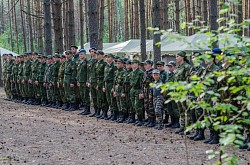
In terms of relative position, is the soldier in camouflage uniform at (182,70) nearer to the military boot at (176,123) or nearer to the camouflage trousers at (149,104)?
the military boot at (176,123)

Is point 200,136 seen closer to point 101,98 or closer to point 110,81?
point 110,81

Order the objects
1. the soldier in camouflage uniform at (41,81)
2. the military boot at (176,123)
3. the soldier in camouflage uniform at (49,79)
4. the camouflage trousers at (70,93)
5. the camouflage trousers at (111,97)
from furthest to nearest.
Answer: the soldier in camouflage uniform at (41,81)
the soldier in camouflage uniform at (49,79)
the camouflage trousers at (70,93)
the camouflage trousers at (111,97)
the military boot at (176,123)

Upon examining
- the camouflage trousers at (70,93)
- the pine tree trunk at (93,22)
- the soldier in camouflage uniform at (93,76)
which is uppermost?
the pine tree trunk at (93,22)

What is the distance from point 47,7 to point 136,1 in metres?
11.7

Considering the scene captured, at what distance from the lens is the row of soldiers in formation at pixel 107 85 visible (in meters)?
10.1

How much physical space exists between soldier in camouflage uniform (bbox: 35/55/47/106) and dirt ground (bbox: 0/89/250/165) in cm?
401

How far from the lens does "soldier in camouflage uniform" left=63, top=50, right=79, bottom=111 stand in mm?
15031

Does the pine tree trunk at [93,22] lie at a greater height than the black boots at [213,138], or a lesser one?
greater

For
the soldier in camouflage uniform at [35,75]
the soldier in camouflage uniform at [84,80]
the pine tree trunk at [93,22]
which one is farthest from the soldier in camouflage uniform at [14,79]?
the soldier in camouflage uniform at [84,80]

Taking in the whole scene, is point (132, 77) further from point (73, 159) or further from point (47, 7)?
point (47, 7)

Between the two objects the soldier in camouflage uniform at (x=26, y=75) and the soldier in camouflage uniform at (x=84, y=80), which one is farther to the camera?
the soldier in camouflage uniform at (x=26, y=75)

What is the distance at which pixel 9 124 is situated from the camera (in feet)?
40.3

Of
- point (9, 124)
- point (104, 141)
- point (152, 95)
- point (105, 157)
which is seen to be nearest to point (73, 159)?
point (105, 157)

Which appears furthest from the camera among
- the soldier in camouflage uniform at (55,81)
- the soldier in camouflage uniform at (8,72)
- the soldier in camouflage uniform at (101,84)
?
the soldier in camouflage uniform at (8,72)
